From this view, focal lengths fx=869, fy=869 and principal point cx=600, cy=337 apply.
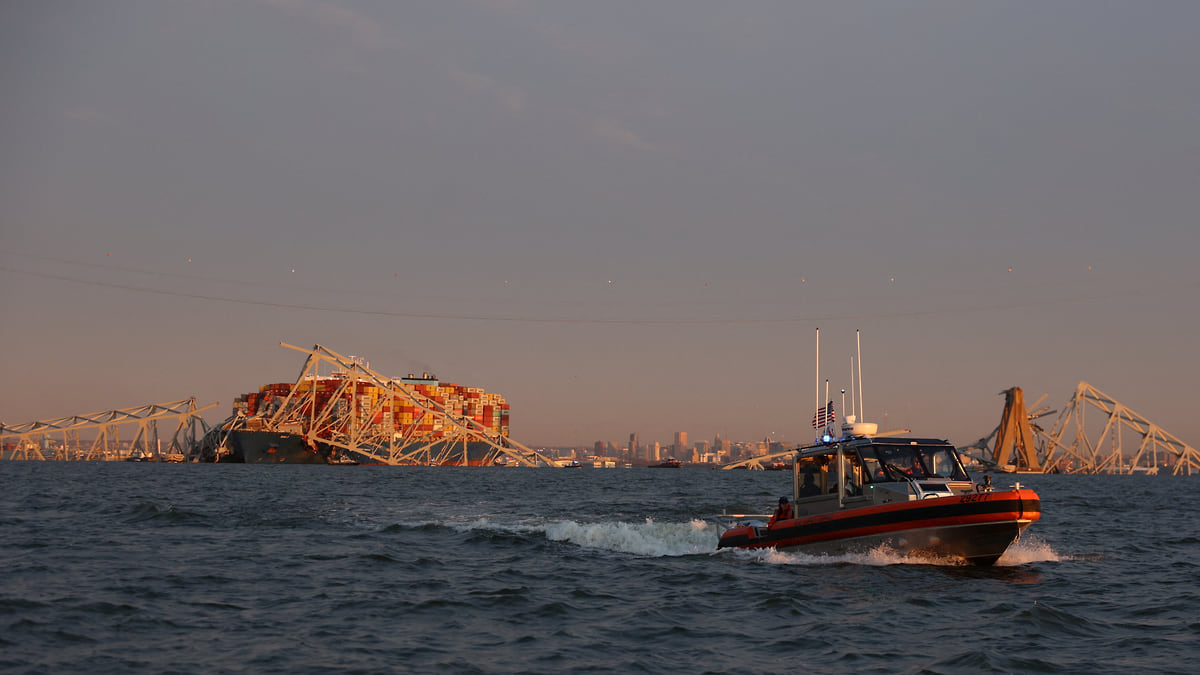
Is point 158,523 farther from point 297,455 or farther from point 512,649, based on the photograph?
point 297,455

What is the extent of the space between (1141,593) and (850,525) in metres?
5.31

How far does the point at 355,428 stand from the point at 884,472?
5081 inches

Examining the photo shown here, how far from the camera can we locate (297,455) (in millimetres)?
138375

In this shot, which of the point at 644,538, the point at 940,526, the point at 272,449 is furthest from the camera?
the point at 272,449

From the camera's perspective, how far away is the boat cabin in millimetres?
18625

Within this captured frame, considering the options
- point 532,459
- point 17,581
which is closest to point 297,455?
point 532,459

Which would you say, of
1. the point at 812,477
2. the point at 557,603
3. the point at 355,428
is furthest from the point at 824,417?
the point at 355,428

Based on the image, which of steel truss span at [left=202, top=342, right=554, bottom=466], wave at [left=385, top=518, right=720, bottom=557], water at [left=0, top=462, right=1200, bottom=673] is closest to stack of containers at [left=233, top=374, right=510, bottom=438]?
steel truss span at [left=202, top=342, right=554, bottom=466]

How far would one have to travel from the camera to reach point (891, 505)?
17969mm

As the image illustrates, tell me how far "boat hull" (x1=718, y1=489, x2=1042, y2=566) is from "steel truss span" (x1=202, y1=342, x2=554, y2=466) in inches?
4361

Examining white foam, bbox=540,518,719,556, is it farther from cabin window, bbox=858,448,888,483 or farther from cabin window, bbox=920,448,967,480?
cabin window, bbox=920,448,967,480

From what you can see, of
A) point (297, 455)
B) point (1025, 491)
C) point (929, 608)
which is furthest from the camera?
point (297, 455)

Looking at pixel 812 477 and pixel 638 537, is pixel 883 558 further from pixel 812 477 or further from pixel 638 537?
pixel 638 537

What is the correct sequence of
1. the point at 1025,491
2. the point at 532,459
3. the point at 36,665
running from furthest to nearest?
the point at 532,459, the point at 1025,491, the point at 36,665
